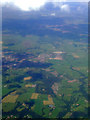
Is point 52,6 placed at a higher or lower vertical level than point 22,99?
higher

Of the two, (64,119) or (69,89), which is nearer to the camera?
(64,119)

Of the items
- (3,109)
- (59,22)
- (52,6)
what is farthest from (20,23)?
(3,109)

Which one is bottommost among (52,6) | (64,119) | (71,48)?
(64,119)

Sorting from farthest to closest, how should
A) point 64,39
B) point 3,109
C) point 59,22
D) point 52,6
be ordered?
point 52,6 → point 59,22 → point 64,39 → point 3,109

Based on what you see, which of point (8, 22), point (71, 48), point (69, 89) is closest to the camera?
point (69, 89)

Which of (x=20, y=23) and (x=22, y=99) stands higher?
(x=20, y=23)

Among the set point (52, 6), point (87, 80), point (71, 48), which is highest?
point (52, 6)

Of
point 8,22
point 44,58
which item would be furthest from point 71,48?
point 8,22

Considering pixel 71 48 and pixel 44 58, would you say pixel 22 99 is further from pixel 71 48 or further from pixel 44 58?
pixel 71 48

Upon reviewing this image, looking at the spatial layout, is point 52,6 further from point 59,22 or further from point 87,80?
point 87,80
